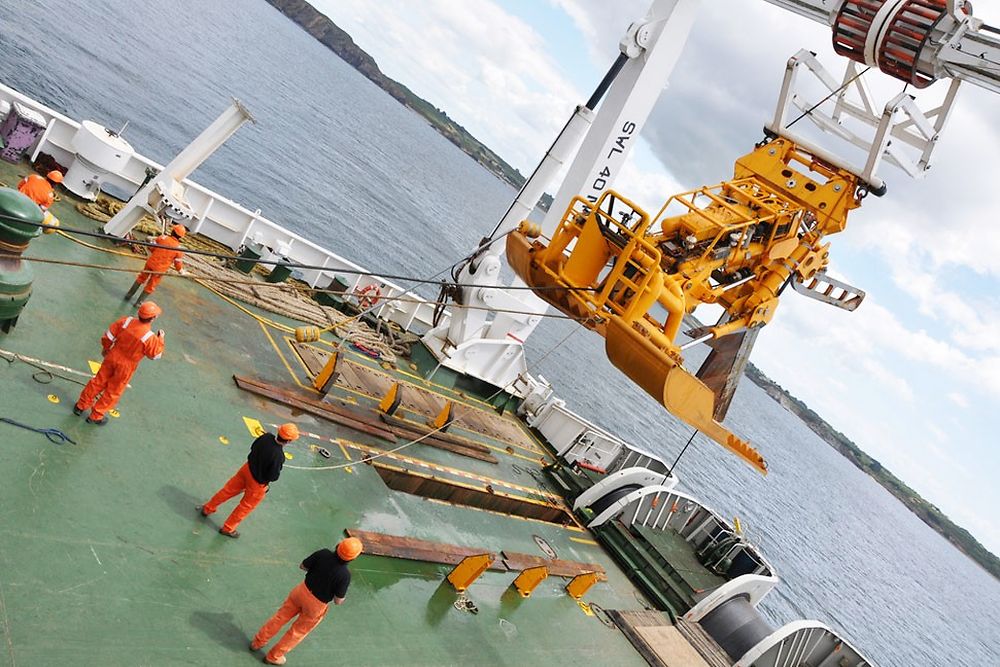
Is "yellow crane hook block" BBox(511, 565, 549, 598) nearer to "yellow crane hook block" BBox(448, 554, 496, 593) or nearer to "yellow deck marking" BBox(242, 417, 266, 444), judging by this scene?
"yellow crane hook block" BBox(448, 554, 496, 593)

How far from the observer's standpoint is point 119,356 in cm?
682

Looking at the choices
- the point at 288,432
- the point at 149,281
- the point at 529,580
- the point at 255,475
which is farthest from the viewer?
the point at 149,281

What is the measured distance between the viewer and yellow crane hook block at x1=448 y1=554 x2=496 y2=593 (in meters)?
8.46

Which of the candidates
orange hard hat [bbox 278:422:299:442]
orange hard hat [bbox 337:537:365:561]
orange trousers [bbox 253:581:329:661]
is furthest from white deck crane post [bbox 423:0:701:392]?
orange trousers [bbox 253:581:329:661]

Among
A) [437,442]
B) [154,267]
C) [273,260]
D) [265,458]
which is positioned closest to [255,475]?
[265,458]

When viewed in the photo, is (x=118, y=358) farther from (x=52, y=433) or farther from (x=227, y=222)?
(x=227, y=222)

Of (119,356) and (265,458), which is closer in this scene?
(265,458)

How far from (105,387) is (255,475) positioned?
194cm

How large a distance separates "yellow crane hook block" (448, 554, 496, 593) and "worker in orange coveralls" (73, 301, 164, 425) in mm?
4301

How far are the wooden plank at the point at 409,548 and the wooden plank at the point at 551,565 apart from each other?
75 centimetres

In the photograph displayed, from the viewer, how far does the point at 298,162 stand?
52500 millimetres

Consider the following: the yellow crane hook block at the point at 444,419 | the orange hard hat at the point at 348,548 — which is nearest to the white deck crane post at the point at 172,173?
the yellow crane hook block at the point at 444,419


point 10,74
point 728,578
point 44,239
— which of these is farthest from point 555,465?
point 10,74

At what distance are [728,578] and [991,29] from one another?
10.5m
